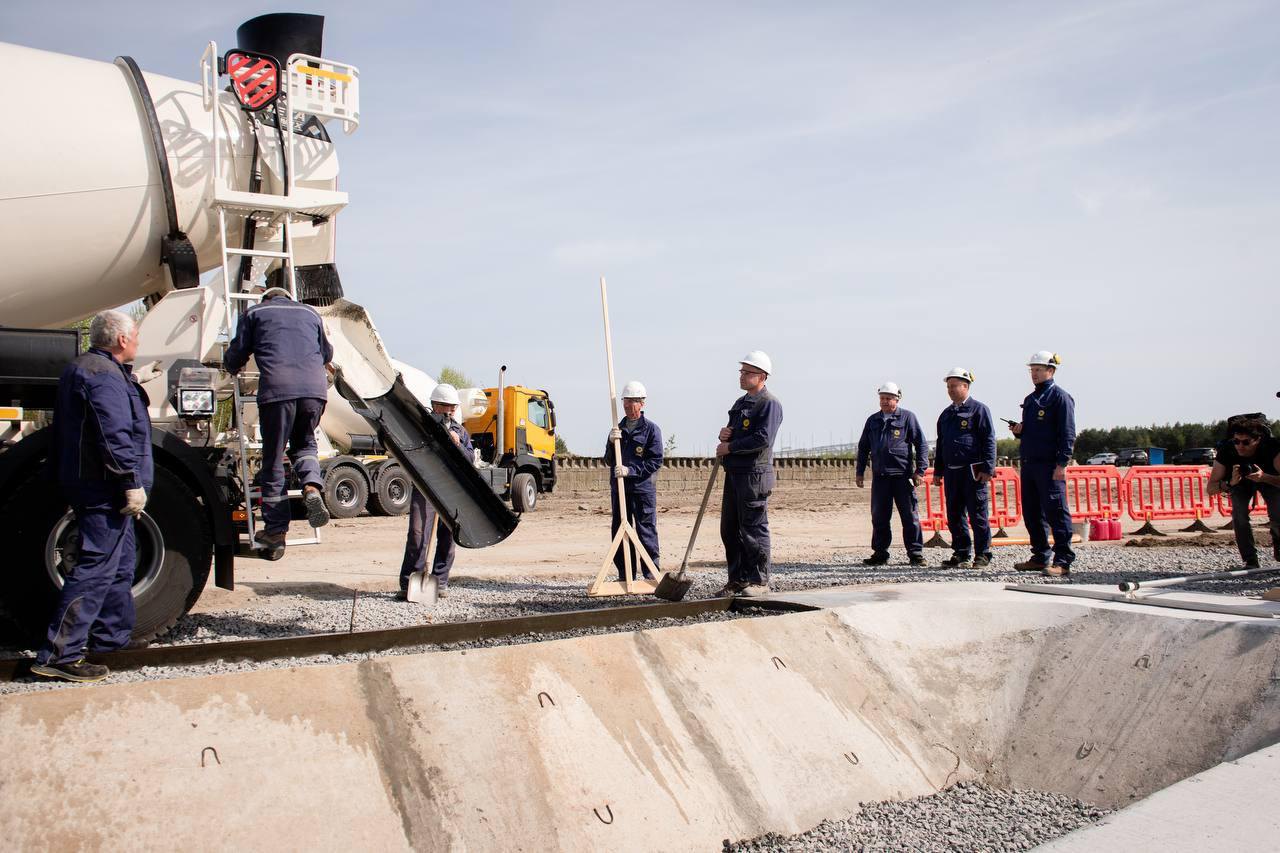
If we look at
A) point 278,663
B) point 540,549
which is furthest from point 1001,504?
point 278,663

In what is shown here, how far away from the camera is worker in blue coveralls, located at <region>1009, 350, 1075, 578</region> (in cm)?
862

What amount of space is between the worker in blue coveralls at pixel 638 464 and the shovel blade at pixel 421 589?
66.9 inches

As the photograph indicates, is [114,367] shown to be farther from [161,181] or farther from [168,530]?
[161,181]

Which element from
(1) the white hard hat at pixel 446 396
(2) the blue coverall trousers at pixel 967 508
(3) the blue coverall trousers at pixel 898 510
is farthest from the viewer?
(3) the blue coverall trousers at pixel 898 510

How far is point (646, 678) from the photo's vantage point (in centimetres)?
392

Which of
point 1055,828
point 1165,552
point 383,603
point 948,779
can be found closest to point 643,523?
point 383,603

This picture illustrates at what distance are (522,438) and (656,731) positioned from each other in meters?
17.6

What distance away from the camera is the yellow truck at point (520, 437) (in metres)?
19.7

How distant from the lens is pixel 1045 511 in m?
8.85

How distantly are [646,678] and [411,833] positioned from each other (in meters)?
1.22

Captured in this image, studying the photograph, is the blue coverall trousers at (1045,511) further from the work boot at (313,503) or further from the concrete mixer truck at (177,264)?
the work boot at (313,503)

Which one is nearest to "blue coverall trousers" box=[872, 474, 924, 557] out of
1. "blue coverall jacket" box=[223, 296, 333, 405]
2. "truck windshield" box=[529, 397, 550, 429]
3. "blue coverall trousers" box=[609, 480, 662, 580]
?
"blue coverall trousers" box=[609, 480, 662, 580]

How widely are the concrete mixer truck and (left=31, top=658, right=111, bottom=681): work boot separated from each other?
105cm

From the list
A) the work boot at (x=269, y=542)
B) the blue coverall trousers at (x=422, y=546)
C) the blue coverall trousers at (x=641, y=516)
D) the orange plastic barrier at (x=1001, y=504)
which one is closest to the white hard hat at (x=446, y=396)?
the blue coverall trousers at (x=422, y=546)
